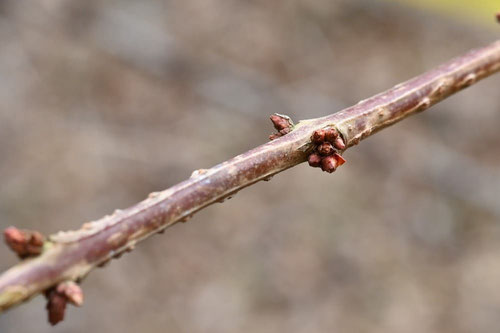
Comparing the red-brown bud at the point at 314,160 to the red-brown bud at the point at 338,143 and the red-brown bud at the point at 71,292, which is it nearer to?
the red-brown bud at the point at 338,143

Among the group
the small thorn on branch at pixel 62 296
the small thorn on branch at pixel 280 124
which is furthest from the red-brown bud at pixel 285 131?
the small thorn on branch at pixel 62 296

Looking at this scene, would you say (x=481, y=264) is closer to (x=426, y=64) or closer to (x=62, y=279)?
(x=426, y=64)

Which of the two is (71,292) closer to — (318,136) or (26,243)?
(26,243)

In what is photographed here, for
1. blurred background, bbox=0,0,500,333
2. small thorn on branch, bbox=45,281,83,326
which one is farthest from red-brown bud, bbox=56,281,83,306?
blurred background, bbox=0,0,500,333

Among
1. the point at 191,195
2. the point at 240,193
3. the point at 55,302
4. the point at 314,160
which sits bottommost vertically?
the point at 55,302

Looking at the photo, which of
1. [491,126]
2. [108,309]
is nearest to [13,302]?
[108,309]

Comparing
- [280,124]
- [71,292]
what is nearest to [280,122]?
[280,124]
